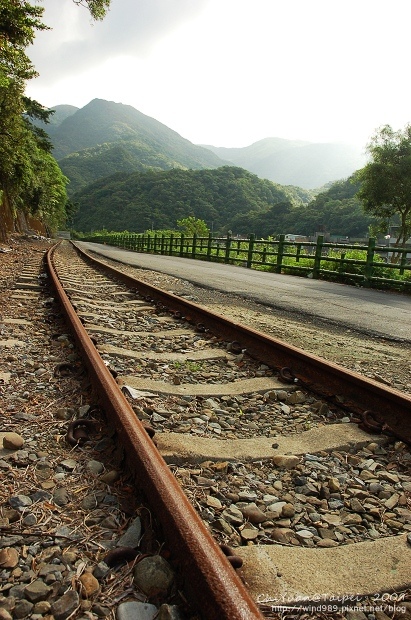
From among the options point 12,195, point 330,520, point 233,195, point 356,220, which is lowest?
point 330,520

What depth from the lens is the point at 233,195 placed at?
336ft

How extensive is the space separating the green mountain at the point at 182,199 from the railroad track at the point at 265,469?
89.1m

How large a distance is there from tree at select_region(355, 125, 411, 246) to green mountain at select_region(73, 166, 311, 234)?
185ft

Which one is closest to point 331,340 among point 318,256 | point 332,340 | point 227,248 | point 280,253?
point 332,340

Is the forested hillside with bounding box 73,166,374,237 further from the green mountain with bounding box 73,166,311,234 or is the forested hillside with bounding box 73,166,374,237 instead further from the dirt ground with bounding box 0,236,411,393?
the dirt ground with bounding box 0,236,411,393

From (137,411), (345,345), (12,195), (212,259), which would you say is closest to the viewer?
(137,411)

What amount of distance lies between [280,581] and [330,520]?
1.45 ft

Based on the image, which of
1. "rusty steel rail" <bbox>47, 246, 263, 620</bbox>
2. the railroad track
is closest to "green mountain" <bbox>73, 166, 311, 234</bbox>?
the railroad track

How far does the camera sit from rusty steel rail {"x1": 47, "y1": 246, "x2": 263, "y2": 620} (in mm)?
1004

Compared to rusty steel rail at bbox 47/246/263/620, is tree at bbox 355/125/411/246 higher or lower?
higher

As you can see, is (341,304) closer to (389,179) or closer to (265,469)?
(265,469)

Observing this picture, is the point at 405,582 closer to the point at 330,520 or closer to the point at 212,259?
the point at 330,520

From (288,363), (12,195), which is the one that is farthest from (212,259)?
(288,363)

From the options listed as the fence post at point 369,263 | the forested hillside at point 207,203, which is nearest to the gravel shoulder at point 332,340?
the fence post at point 369,263
